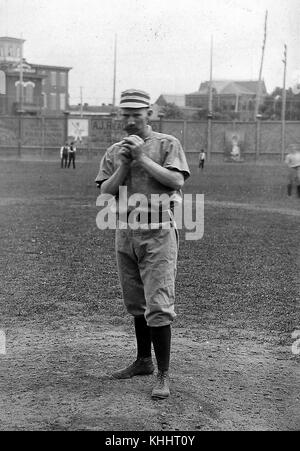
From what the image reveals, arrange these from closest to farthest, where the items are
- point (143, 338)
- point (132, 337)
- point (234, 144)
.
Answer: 1. point (143, 338)
2. point (132, 337)
3. point (234, 144)

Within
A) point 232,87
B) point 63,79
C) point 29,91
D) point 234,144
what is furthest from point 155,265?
point 232,87

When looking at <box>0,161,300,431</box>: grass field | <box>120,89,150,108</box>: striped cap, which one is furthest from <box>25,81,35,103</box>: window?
<box>120,89,150,108</box>: striped cap

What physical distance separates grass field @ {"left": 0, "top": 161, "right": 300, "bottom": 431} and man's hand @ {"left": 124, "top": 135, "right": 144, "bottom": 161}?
143cm

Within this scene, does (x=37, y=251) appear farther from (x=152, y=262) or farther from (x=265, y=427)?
(x=265, y=427)

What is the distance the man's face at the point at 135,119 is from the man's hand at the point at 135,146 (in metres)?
0.17

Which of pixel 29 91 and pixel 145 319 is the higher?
pixel 29 91

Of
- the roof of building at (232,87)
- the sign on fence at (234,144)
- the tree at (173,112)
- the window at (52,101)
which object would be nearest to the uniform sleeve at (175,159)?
the sign on fence at (234,144)

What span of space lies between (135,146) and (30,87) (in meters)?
59.4

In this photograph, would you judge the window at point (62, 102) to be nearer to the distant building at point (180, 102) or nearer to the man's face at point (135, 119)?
the distant building at point (180, 102)

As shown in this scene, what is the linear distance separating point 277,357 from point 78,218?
30.4 feet

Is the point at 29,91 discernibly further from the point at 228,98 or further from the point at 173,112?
the point at 228,98

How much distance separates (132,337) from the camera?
5.36 metres

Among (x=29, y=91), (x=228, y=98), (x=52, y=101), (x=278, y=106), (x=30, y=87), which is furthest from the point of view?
(x=228, y=98)

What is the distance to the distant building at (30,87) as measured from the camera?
45.1 m
